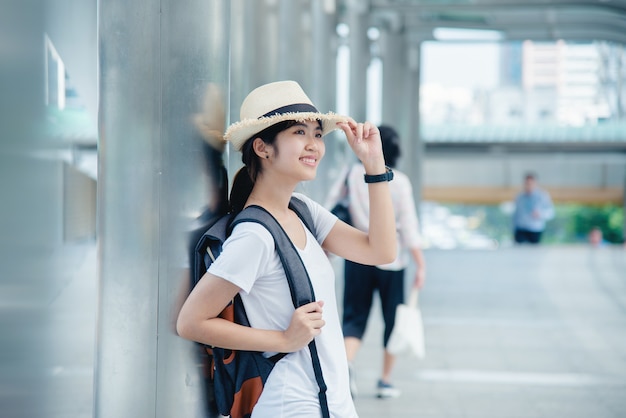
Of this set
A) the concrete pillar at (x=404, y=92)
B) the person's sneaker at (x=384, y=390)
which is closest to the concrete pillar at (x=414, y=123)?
the concrete pillar at (x=404, y=92)

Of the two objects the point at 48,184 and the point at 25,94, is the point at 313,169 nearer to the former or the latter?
the point at 25,94

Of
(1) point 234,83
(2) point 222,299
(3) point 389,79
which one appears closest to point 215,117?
(2) point 222,299

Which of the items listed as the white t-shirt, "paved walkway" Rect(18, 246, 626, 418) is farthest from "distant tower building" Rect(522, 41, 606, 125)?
the white t-shirt

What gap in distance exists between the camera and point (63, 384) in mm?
5352

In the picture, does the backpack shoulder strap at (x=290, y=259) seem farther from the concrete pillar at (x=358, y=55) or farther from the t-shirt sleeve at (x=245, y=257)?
the concrete pillar at (x=358, y=55)

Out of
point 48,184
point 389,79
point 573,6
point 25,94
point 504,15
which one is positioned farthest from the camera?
point 389,79

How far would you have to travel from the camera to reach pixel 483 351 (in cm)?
779

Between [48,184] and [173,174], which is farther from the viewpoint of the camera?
[48,184]

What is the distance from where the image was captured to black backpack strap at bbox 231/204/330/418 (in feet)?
7.50

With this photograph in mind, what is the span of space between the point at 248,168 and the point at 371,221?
0.40 metres

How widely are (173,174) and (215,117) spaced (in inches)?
8.7

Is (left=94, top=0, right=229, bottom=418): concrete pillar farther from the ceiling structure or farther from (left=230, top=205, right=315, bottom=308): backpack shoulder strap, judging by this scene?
the ceiling structure

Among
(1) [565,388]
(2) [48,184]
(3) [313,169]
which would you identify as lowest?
(1) [565,388]

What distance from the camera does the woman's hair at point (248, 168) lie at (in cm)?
242
